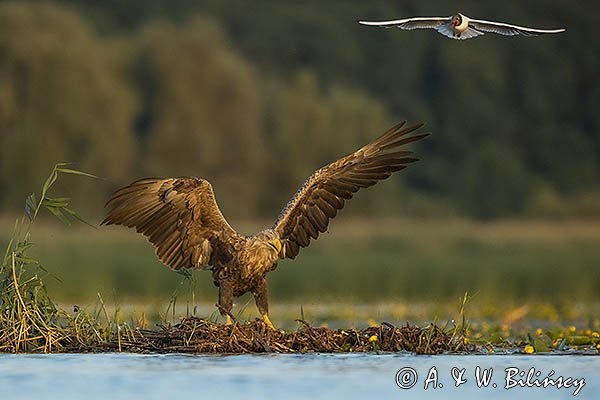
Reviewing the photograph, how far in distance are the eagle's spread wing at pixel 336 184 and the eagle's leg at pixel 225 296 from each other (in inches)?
28.6

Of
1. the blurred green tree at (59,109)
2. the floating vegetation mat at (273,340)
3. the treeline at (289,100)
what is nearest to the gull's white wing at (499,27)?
the floating vegetation mat at (273,340)

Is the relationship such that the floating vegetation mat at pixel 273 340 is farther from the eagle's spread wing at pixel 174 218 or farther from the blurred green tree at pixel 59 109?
the blurred green tree at pixel 59 109

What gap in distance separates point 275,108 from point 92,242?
14257mm

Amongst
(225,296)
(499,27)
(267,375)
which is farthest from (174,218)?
(499,27)

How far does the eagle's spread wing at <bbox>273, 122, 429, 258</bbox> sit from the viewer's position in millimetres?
11992

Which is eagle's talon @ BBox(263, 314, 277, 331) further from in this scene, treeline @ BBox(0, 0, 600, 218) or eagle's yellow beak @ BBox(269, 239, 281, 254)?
treeline @ BBox(0, 0, 600, 218)

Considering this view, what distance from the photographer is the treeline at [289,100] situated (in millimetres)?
41656

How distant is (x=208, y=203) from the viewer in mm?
11461

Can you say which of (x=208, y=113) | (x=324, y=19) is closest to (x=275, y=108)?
(x=208, y=113)

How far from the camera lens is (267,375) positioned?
9633 millimetres

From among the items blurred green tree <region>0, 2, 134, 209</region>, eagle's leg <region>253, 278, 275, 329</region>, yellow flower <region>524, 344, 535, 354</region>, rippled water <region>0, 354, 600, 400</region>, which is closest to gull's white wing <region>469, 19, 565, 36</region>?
yellow flower <region>524, 344, 535, 354</region>

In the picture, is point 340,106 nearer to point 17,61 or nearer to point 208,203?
point 17,61

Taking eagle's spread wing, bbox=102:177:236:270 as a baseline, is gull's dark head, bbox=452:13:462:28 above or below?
above

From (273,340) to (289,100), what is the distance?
3363 centimetres
